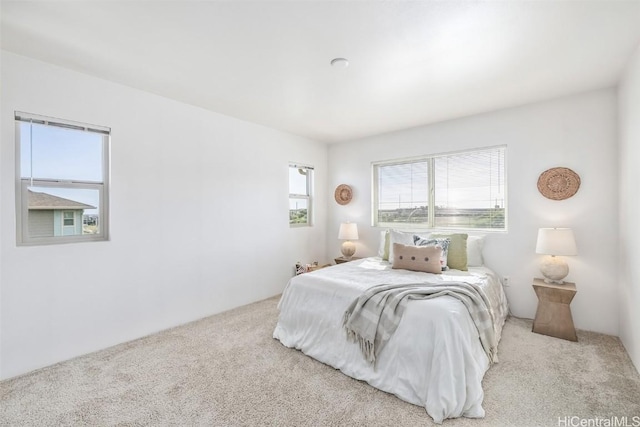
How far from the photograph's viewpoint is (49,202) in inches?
94.3

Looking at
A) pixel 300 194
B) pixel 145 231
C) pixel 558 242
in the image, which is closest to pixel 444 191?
pixel 558 242

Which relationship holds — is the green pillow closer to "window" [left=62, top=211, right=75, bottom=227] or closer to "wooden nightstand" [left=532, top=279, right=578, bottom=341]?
"wooden nightstand" [left=532, top=279, right=578, bottom=341]

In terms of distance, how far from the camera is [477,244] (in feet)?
11.1

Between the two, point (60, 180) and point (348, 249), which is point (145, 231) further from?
point (348, 249)

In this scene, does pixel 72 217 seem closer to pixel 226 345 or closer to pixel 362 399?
pixel 226 345

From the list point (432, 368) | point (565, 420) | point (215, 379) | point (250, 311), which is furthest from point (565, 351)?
point (250, 311)

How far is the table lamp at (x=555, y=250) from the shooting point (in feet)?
8.86

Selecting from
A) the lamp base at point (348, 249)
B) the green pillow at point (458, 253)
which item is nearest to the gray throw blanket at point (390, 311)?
the green pillow at point (458, 253)

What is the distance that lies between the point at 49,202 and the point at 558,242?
4.54m

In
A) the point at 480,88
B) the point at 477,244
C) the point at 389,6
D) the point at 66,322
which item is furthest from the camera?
the point at 477,244

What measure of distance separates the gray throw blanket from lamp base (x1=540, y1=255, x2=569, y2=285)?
3.64 feet

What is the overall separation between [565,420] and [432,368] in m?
0.78

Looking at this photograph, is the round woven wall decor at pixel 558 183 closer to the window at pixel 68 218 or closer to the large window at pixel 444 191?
the large window at pixel 444 191

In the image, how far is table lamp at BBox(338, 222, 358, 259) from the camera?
439 cm
